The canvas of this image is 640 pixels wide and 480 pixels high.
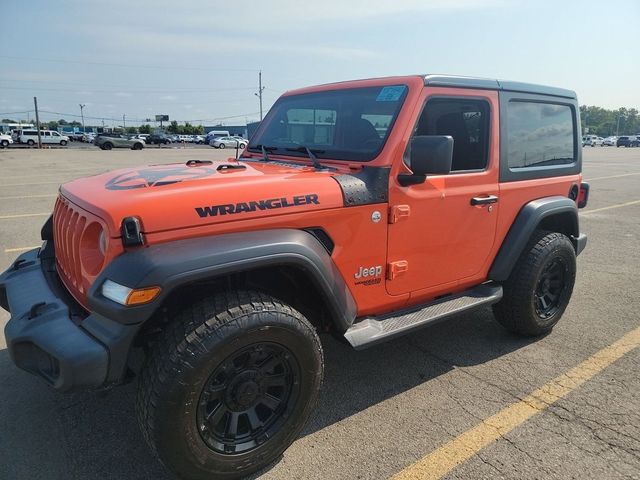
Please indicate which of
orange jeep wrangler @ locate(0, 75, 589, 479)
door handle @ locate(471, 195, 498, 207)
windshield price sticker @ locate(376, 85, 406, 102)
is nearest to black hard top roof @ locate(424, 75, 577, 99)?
orange jeep wrangler @ locate(0, 75, 589, 479)

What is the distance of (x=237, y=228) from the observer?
227 cm

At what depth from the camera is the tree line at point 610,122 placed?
11390cm

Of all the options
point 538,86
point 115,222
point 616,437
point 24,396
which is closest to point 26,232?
point 24,396

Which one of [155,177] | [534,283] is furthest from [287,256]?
[534,283]

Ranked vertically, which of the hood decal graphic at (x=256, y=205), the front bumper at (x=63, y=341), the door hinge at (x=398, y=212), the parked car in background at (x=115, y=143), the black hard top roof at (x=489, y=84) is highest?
the parked car in background at (x=115, y=143)

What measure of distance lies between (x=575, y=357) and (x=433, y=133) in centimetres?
201

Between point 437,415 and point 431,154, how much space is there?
5.05 ft

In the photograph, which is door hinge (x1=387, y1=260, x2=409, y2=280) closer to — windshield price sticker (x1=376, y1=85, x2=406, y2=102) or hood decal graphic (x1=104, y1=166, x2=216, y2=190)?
windshield price sticker (x1=376, y1=85, x2=406, y2=102)

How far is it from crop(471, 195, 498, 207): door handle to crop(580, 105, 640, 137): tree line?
405ft

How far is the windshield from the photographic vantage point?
2.95 meters

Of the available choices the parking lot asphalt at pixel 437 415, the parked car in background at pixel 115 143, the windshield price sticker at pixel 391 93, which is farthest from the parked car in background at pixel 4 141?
the windshield price sticker at pixel 391 93

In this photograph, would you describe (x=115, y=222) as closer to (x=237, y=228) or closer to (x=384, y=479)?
(x=237, y=228)

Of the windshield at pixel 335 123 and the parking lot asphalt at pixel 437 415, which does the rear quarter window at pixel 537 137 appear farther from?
the parking lot asphalt at pixel 437 415

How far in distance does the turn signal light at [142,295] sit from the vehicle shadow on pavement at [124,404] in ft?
3.17
